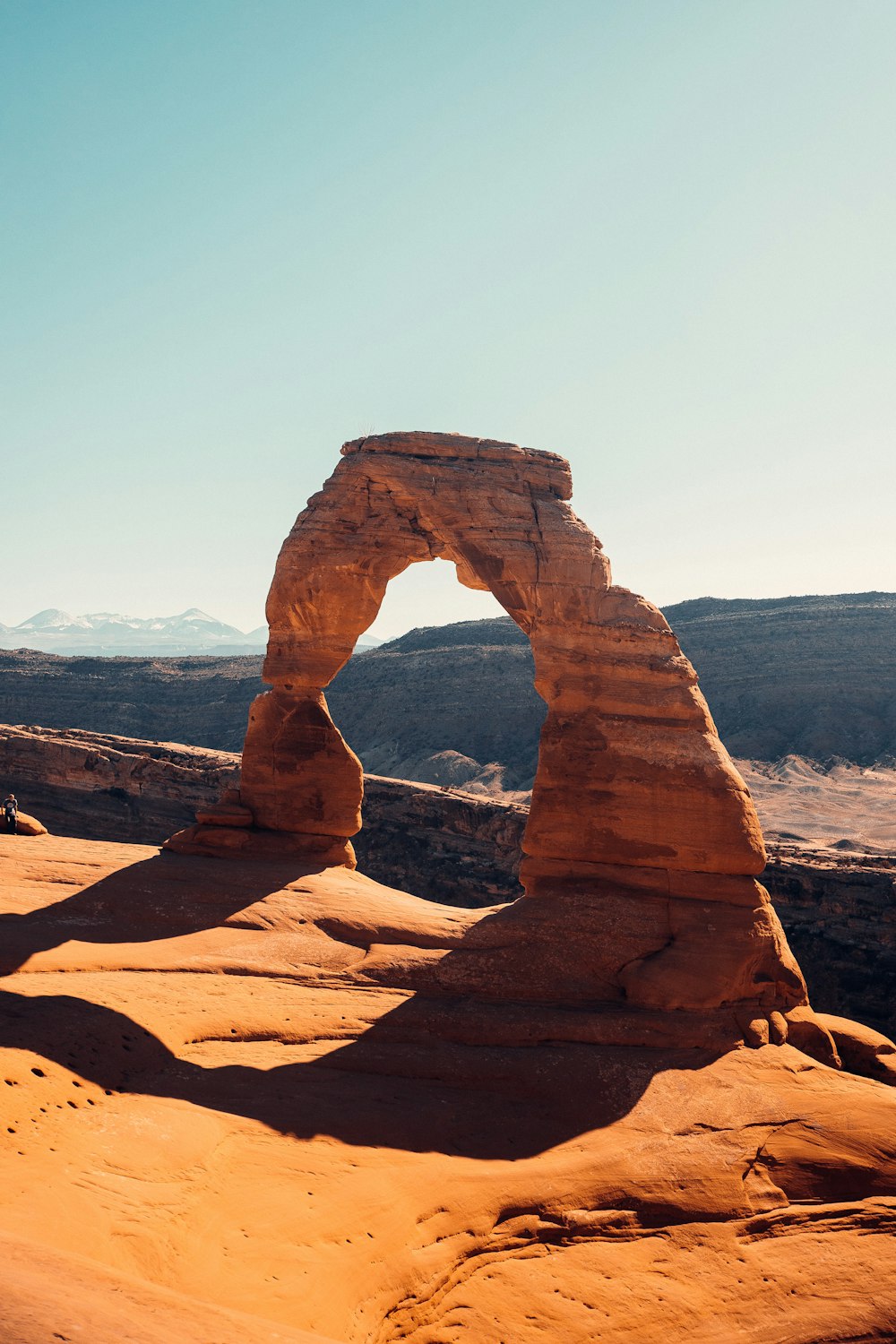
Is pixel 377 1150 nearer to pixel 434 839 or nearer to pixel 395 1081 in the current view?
pixel 395 1081

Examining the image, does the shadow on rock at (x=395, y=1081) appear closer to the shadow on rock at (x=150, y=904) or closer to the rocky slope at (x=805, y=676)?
the shadow on rock at (x=150, y=904)

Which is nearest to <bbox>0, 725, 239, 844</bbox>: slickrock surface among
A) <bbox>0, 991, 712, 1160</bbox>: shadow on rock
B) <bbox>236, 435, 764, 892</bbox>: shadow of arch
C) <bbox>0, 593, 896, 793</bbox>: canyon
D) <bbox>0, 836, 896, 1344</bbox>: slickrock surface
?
<bbox>236, 435, 764, 892</bbox>: shadow of arch

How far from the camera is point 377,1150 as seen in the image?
33.6ft

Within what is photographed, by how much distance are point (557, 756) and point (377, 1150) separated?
718 centimetres

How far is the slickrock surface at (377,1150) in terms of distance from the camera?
7.50 metres

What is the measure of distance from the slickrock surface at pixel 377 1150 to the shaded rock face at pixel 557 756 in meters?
0.83

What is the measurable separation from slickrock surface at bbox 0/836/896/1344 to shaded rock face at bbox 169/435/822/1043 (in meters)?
0.83

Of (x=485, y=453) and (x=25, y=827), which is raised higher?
(x=485, y=453)

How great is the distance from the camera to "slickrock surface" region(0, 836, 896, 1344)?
24.6 feet

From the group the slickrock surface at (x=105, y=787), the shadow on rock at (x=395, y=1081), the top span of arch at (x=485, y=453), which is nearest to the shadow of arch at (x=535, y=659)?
the top span of arch at (x=485, y=453)

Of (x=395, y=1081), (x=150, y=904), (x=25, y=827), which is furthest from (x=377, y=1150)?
(x=25, y=827)

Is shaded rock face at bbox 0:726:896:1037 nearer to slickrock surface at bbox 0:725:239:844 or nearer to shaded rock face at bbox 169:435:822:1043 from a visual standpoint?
slickrock surface at bbox 0:725:239:844

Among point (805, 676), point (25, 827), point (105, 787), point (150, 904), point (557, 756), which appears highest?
point (805, 676)

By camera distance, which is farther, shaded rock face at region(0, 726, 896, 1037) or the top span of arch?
shaded rock face at region(0, 726, 896, 1037)
